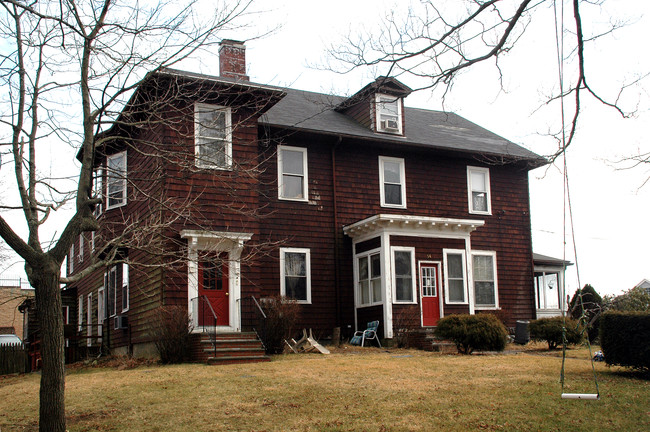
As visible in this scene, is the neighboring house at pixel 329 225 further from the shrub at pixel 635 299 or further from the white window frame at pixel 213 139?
the shrub at pixel 635 299

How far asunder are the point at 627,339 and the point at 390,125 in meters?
11.9

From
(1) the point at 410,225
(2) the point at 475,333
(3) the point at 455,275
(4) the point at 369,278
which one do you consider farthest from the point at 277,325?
(3) the point at 455,275

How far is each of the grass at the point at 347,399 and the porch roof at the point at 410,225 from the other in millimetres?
5956

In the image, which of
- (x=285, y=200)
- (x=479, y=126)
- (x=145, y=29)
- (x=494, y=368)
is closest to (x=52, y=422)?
(x=145, y=29)

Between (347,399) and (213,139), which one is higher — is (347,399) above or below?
below

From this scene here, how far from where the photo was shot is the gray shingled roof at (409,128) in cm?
1988

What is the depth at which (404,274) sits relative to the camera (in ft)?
62.4

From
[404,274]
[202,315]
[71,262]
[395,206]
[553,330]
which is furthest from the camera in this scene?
[71,262]

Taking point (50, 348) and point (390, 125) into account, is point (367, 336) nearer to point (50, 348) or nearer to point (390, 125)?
point (390, 125)

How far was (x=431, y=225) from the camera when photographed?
63.3ft

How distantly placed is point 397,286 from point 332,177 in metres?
3.78

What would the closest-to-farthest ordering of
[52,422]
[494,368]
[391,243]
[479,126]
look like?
[52,422], [494,368], [391,243], [479,126]

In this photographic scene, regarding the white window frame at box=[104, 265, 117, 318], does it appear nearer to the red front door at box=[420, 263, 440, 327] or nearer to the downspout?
the downspout

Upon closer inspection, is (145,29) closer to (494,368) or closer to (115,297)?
(494,368)
